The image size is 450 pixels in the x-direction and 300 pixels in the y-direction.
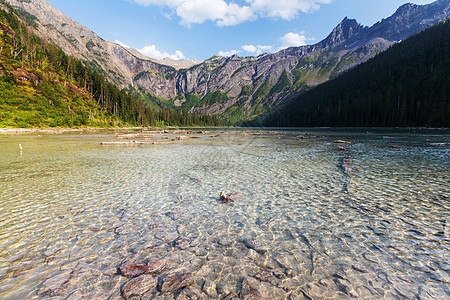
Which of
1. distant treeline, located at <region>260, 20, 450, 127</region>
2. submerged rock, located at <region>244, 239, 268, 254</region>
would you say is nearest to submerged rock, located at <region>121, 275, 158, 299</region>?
submerged rock, located at <region>244, 239, 268, 254</region>

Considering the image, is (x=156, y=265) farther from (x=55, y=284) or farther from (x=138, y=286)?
(x=55, y=284)

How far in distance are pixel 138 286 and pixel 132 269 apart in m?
0.87

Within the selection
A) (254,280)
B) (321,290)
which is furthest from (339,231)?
(254,280)

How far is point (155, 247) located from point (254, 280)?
150 inches

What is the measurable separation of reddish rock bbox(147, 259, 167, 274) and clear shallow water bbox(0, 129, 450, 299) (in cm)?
21

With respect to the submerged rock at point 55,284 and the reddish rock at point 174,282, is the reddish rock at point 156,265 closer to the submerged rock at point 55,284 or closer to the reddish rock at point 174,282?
the reddish rock at point 174,282

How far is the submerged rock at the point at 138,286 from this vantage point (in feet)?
17.0

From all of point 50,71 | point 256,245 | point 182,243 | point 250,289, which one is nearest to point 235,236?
point 256,245

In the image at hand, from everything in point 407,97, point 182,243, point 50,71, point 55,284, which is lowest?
point 182,243

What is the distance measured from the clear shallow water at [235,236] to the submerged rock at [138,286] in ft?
0.62

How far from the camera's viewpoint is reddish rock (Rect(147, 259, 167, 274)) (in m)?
6.13

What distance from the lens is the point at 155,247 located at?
24.2 feet

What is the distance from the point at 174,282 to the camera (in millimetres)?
5633

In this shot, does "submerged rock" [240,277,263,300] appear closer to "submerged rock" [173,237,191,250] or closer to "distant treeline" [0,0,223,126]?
"submerged rock" [173,237,191,250]
